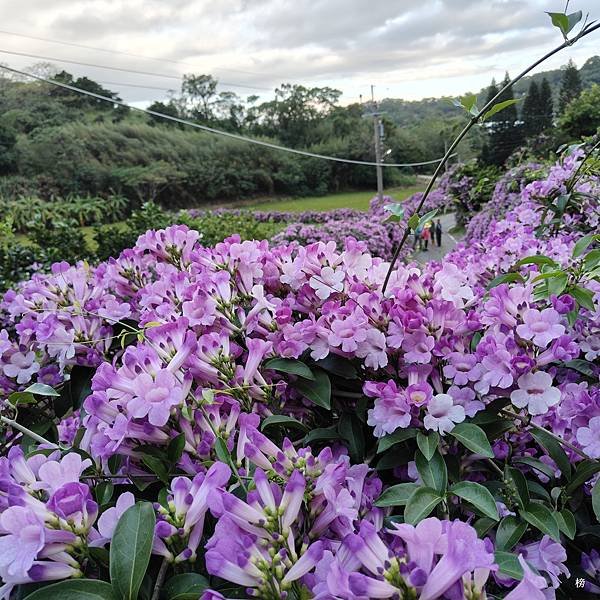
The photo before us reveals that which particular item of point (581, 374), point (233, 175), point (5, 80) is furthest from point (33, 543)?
point (5, 80)

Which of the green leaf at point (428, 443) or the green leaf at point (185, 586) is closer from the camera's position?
the green leaf at point (185, 586)

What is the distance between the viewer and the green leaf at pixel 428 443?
652 mm

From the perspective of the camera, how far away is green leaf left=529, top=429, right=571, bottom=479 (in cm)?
70

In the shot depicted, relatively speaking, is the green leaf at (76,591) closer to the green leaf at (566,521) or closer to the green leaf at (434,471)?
the green leaf at (434,471)

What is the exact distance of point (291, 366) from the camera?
29.7 inches

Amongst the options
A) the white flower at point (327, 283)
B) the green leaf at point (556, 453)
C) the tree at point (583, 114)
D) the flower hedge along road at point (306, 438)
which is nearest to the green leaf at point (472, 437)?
the flower hedge along road at point (306, 438)

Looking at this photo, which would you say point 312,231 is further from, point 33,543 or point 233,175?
point 233,175

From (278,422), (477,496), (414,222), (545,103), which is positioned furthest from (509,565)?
(545,103)

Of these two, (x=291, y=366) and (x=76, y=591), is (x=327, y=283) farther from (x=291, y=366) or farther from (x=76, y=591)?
(x=76, y=591)

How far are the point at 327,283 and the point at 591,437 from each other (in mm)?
440

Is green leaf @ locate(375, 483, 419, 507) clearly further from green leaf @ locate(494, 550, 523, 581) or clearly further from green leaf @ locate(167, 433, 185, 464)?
green leaf @ locate(167, 433, 185, 464)

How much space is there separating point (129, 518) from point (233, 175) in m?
37.8

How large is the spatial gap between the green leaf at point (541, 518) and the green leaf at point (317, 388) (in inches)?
11.1

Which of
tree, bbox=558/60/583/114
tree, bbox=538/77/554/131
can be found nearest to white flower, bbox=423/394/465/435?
tree, bbox=538/77/554/131
